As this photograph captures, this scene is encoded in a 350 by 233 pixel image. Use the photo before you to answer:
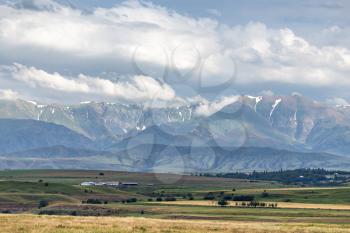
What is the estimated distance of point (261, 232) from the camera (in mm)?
90062

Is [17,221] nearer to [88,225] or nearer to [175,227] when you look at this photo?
[88,225]

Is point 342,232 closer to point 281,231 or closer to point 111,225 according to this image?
point 281,231

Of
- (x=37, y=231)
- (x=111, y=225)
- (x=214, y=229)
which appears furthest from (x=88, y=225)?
(x=214, y=229)

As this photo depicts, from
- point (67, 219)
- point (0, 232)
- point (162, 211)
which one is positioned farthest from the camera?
point (162, 211)

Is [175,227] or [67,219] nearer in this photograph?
[175,227]

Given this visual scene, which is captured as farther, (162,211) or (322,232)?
(162,211)

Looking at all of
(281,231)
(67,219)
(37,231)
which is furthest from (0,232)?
(281,231)

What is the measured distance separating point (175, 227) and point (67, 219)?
1646cm

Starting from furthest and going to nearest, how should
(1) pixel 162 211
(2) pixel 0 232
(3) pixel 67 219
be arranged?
1. (1) pixel 162 211
2. (3) pixel 67 219
3. (2) pixel 0 232

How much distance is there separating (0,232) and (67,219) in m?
20.3

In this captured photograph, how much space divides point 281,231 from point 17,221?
33911 millimetres

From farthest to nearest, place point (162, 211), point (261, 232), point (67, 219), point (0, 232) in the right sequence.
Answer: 1. point (162, 211)
2. point (67, 219)
3. point (261, 232)
4. point (0, 232)

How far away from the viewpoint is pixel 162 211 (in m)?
194

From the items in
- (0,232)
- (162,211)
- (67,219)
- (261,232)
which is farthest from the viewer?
(162,211)
